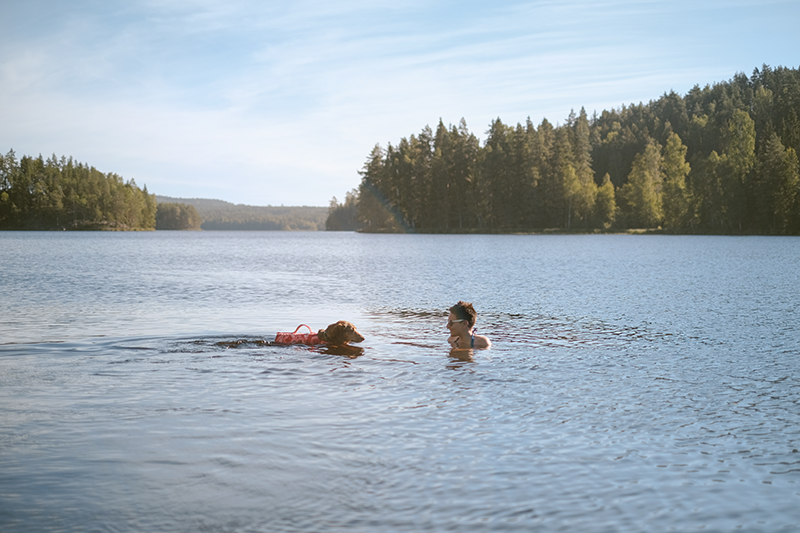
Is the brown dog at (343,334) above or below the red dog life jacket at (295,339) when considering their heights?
above

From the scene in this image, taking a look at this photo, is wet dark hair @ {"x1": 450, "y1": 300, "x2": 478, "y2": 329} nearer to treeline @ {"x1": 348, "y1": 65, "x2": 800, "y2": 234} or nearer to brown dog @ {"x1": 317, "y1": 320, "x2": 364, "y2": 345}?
brown dog @ {"x1": 317, "y1": 320, "x2": 364, "y2": 345}

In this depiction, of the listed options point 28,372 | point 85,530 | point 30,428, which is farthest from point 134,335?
point 85,530

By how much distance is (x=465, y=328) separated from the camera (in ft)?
46.1

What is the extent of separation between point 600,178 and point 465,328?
174589 millimetres

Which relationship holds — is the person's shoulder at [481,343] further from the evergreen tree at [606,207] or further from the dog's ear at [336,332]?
the evergreen tree at [606,207]

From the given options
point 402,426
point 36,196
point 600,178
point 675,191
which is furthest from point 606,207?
point 36,196

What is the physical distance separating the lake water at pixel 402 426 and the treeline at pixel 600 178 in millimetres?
108983

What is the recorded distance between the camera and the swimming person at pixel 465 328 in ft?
45.9

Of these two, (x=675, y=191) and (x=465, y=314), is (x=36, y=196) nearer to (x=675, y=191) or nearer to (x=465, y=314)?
(x=675, y=191)

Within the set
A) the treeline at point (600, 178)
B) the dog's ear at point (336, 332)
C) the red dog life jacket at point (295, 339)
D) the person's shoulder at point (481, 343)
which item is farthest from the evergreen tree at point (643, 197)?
the dog's ear at point (336, 332)

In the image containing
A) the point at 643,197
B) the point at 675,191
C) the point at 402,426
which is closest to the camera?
the point at 402,426

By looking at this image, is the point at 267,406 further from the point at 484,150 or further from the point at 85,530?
the point at 484,150

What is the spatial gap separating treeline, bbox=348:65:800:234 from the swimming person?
113m

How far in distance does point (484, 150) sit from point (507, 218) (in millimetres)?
17686
